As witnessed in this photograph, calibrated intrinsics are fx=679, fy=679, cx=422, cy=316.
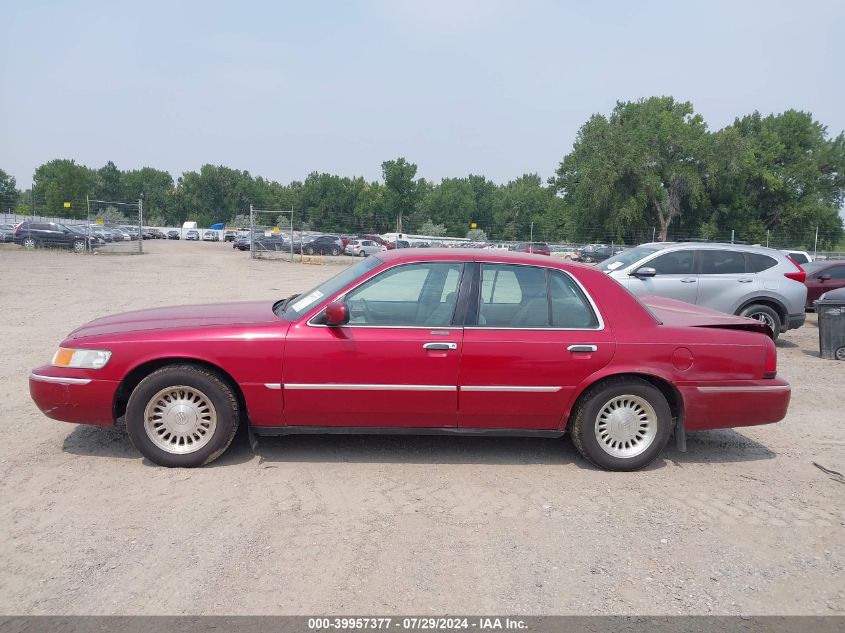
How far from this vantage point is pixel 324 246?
46.8m

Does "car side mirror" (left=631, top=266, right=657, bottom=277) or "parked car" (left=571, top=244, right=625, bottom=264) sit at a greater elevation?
"parked car" (left=571, top=244, right=625, bottom=264)

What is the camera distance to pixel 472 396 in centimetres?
477

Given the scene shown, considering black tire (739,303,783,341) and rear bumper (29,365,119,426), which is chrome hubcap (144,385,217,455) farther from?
black tire (739,303,783,341)

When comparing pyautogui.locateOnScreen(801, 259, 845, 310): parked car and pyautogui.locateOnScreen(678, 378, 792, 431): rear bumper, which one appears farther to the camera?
pyautogui.locateOnScreen(801, 259, 845, 310): parked car

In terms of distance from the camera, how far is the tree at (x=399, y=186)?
79000 mm

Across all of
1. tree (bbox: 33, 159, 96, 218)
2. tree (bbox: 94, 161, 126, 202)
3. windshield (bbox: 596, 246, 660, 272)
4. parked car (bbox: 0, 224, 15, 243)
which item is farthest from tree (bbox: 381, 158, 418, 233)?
windshield (bbox: 596, 246, 660, 272)

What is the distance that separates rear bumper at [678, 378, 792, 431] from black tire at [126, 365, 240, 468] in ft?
10.6

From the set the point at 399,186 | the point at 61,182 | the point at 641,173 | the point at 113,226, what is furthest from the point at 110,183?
the point at 641,173

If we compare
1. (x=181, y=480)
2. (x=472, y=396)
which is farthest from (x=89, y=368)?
(x=472, y=396)

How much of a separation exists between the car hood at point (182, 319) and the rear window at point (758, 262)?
8.36m

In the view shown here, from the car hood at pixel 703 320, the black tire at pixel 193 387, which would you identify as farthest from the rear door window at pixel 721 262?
the black tire at pixel 193 387

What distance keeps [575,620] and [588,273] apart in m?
2.71

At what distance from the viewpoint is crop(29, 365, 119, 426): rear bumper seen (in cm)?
471

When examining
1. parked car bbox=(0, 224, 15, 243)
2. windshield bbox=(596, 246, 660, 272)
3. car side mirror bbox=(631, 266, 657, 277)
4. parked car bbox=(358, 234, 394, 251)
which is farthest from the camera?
parked car bbox=(358, 234, 394, 251)
